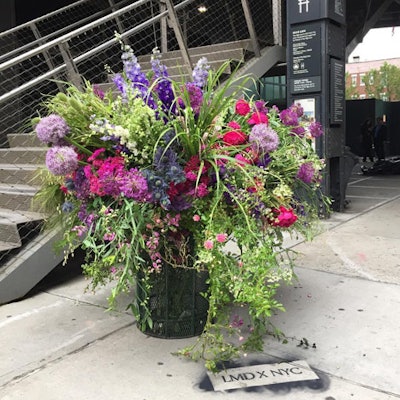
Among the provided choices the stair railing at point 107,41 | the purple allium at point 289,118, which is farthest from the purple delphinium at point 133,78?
the stair railing at point 107,41

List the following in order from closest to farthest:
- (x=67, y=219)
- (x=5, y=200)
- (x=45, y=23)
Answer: (x=67, y=219) < (x=5, y=200) < (x=45, y=23)

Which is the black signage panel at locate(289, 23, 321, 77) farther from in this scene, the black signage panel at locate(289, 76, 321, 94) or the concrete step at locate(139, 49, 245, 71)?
the concrete step at locate(139, 49, 245, 71)

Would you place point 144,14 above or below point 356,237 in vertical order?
above

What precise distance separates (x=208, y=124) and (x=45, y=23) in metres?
8.21

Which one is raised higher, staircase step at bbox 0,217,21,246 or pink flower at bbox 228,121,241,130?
pink flower at bbox 228,121,241,130

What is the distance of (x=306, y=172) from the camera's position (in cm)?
314

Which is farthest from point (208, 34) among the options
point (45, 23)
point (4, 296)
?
point (4, 296)

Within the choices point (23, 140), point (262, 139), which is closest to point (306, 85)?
point (23, 140)

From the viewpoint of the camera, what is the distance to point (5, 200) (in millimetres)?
4695

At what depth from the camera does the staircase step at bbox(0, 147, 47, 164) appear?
16.9 feet

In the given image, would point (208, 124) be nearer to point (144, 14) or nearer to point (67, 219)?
point (67, 219)

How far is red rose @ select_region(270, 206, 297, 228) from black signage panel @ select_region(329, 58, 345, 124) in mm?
4230

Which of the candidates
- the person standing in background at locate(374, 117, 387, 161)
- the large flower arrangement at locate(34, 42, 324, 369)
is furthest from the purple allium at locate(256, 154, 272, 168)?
the person standing in background at locate(374, 117, 387, 161)

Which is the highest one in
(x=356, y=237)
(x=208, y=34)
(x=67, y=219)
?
(x=208, y=34)
